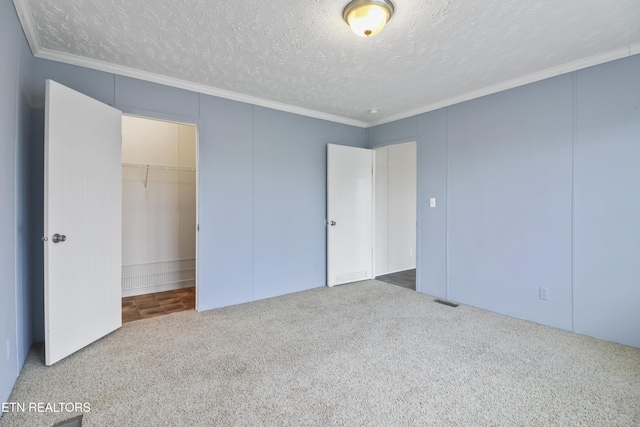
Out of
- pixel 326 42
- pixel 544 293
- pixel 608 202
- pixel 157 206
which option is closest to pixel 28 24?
pixel 326 42

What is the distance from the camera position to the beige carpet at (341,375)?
68.6 inches

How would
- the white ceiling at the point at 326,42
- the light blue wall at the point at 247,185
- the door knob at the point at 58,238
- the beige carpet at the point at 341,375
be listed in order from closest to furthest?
1. the beige carpet at the point at 341,375
2. the white ceiling at the point at 326,42
3. the door knob at the point at 58,238
4. the light blue wall at the point at 247,185

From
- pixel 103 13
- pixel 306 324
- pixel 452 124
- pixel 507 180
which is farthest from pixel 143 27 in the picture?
pixel 507 180

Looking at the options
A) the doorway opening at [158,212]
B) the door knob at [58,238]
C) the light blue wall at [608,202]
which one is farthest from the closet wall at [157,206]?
the light blue wall at [608,202]

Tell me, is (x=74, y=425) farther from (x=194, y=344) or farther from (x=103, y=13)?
(x=103, y=13)

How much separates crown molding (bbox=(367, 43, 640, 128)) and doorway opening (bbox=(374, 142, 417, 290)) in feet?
3.55

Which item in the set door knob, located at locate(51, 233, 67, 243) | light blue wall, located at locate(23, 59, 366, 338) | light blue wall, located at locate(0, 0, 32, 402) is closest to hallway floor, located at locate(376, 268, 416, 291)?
light blue wall, located at locate(23, 59, 366, 338)

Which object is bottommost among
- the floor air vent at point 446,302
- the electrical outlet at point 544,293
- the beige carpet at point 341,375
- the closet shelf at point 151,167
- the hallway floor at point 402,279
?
the beige carpet at point 341,375

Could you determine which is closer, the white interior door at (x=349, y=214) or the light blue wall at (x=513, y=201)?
the light blue wall at (x=513, y=201)

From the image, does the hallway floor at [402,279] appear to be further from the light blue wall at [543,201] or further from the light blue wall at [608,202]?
the light blue wall at [608,202]

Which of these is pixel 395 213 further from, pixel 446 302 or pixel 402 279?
pixel 446 302

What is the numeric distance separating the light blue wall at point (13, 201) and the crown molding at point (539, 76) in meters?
3.96

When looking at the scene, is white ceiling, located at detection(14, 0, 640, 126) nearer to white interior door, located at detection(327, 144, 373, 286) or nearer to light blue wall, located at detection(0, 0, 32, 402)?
light blue wall, located at detection(0, 0, 32, 402)

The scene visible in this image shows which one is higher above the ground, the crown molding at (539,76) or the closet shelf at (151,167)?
the crown molding at (539,76)
